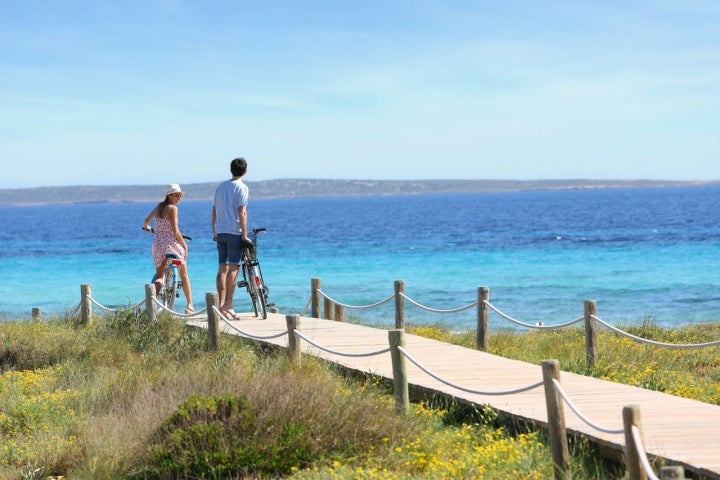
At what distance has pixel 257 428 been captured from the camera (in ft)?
25.2

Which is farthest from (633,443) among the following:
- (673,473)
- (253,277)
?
(253,277)

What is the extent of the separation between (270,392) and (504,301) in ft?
71.3

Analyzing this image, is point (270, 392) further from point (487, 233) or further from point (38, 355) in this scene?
point (487, 233)

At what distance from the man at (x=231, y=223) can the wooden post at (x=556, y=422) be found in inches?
269

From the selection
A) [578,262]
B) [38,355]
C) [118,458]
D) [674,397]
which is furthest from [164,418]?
[578,262]

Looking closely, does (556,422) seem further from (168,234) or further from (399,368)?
(168,234)

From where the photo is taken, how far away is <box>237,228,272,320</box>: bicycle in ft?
45.2

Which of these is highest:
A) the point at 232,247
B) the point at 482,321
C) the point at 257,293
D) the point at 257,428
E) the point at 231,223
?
the point at 231,223

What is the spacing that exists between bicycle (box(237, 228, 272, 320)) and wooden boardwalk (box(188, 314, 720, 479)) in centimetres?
62

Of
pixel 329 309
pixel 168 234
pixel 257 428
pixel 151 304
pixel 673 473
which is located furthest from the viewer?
pixel 329 309

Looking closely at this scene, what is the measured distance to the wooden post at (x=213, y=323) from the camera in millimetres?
11969

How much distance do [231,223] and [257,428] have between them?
19.7 feet

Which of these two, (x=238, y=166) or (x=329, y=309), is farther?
(x=329, y=309)

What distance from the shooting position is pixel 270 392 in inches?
320
